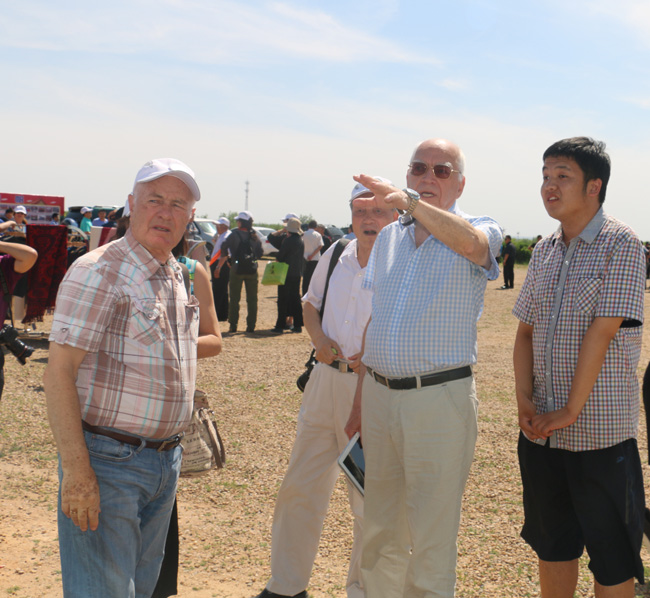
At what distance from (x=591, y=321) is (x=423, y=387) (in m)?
0.77

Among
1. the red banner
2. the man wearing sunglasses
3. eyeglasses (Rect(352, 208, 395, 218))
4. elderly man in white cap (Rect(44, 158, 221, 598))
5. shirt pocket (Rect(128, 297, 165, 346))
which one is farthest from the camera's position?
the red banner

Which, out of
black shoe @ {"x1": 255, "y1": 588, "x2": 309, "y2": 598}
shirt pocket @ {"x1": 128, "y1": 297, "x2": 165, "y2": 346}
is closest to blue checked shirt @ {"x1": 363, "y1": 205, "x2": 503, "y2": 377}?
shirt pocket @ {"x1": 128, "y1": 297, "x2": 165, "y2": 346}

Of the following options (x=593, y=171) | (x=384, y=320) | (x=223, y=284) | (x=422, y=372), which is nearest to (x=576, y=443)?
(x=422, y=372)

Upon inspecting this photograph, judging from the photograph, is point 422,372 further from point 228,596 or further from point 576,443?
point 228,596

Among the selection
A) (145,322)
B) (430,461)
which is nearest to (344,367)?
(430,461)

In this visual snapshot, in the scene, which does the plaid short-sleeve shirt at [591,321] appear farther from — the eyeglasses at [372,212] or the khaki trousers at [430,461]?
the eyeglasses at [372,212]

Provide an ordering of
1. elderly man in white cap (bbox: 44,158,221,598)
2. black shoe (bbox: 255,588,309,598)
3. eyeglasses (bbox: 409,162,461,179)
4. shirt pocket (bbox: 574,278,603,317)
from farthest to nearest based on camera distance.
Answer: black shoe (bbox: 255,588,309,598) → eyeglasses (bbox: 409,162,461,179) → shirt pocket (bbox: 574,278,603,317) → elderly man in white cap (bbox: 44,158,221,598)

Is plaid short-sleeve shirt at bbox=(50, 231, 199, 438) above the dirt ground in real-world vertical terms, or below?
above

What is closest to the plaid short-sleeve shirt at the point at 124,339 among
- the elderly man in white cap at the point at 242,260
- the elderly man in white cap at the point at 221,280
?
the elderly man in white cap at the point at 242,260

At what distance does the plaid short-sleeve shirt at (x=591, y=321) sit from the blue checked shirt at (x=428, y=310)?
1.10 ft

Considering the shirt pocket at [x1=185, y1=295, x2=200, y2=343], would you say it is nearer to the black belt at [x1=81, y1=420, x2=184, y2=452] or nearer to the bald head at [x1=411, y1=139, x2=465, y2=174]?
the black belt at [x1=81, y1=420, x2=184, y2=452]

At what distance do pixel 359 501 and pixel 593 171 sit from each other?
6.45ft

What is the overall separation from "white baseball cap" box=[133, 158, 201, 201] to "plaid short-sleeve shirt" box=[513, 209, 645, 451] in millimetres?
1627

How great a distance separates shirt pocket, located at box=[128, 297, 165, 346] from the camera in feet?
7.38
